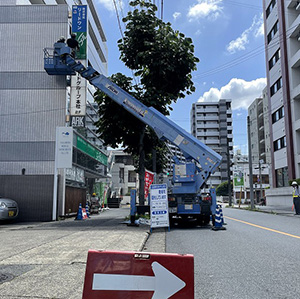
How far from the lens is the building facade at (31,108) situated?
18.0 metres

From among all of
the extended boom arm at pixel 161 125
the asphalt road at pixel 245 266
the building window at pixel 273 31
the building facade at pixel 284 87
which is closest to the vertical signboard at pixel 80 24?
the extended boom arm at pixel 161 125

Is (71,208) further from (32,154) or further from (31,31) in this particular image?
(31,31)

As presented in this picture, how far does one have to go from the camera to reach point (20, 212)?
17.7 metres

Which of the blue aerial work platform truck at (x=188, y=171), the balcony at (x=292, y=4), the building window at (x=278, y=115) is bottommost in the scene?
the blue aerial work platform truck at (x=188, y=171)

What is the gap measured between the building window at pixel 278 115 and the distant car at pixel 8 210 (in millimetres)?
29583

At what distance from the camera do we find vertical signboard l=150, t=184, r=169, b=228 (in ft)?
37.8

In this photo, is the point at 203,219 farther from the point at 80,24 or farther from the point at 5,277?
the point at 80,24

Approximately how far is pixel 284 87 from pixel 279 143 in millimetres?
6633

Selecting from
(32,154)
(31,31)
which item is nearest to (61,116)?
(32,154)

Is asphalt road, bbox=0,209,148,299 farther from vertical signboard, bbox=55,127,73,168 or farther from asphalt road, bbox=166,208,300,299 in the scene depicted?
vertical signboard, bbox=55,127,73,168

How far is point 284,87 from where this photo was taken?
112 feet

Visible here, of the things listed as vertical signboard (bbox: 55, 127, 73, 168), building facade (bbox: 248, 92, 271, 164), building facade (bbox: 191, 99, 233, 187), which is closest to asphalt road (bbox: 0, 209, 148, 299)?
vertical signboard (bbox: 55, 127, 73, 168)

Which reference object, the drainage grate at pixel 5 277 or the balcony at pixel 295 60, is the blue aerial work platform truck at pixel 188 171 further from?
the balcony at pixel 295 60

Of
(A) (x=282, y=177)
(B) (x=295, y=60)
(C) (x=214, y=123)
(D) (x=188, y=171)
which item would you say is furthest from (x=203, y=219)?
(C) (x=214, y=123)
